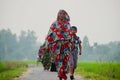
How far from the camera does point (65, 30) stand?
36.7 ft

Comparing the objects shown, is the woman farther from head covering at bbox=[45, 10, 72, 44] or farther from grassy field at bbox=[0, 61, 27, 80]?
grassy field at bbox=[0, 61, 27, 80]

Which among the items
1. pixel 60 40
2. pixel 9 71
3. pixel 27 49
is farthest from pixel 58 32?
pixel 27 49

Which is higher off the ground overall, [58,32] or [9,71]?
[58,32]

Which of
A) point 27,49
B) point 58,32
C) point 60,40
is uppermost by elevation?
point 27,49

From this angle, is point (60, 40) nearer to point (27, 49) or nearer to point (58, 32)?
point (58, 32)

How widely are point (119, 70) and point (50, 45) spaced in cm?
680

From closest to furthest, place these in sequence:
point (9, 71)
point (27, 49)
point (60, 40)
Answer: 1. point (60, 40)
2. point (9, 71)
3. point (27, 49)

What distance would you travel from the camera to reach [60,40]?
36.5 ft

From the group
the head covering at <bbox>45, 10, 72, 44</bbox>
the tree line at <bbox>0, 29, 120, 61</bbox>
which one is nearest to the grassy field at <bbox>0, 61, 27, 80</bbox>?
the head covering at <bbox>45, 10, 72, 44</bbox>

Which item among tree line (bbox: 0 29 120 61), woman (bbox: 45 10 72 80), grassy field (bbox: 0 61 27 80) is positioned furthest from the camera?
tree line (bbox: 0 29 120 61)

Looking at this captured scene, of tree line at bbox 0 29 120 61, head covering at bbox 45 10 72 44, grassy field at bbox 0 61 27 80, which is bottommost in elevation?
grassy field at bbox 0 61 27 80

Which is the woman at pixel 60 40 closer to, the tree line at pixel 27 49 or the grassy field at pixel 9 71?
the grassy field at pixel 9 71

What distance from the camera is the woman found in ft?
36.3

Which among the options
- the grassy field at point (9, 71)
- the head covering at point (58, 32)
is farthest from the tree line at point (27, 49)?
the head covering at point (58, 32)
